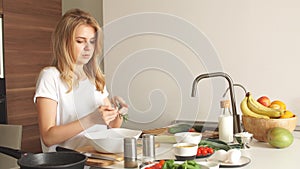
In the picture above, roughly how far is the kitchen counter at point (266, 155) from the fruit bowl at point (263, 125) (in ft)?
0.13

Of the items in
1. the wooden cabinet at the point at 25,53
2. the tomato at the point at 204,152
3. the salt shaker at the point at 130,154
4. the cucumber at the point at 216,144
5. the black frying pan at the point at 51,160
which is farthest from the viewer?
the wooden cabinet at the point at 25,53

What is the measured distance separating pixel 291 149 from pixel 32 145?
2415 millimetres

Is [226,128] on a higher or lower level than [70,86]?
lower

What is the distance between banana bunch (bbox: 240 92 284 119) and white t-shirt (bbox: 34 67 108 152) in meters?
0.70

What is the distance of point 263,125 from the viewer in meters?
1.71

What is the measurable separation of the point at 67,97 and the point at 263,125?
2.97 ft

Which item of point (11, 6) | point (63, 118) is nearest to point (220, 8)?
point (63, 118)

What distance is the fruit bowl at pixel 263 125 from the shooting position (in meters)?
1.70

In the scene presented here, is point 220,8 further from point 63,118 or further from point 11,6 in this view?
point 11,6

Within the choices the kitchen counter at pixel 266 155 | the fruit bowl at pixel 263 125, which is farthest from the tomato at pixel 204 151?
the fruit bowl at pixel 263 125

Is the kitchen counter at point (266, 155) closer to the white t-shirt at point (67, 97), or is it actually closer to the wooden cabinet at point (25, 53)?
the white t-shirt at point (67, 97)

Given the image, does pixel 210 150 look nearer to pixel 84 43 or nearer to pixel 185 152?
pixel 185 152

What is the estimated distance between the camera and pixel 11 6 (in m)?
3.07

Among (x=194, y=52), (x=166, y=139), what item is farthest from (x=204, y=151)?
(x=194, y=52)
